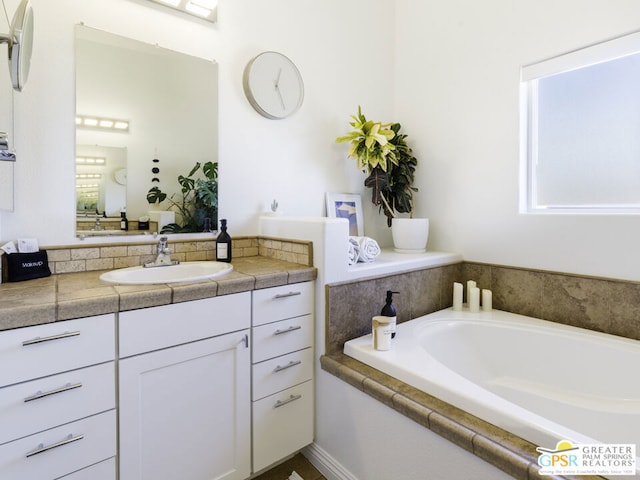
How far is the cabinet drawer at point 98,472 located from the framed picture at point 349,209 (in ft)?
5.69

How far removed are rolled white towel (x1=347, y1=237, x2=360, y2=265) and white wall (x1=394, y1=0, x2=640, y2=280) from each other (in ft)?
3.04

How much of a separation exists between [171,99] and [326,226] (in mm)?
1049

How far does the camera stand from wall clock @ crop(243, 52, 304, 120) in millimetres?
2010

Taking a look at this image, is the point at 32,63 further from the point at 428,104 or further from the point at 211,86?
the point at 428,104

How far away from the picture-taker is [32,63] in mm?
1459

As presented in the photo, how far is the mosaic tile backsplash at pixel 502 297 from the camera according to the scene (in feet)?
5.51

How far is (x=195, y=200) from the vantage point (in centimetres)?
186

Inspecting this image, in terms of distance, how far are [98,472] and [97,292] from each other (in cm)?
58

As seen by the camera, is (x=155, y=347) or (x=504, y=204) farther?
(x=504, y=204)

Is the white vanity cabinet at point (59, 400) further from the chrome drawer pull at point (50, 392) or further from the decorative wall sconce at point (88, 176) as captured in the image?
the decorative wall sconce at point (88, 176)

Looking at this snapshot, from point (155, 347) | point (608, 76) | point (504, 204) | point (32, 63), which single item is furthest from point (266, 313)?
point (608, 76)

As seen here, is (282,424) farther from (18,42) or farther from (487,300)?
(18,42)

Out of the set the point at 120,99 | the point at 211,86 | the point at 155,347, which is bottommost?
the point at 155,347

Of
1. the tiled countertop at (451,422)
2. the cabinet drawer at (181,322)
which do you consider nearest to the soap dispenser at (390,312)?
the tiled countertop at (451,422)
